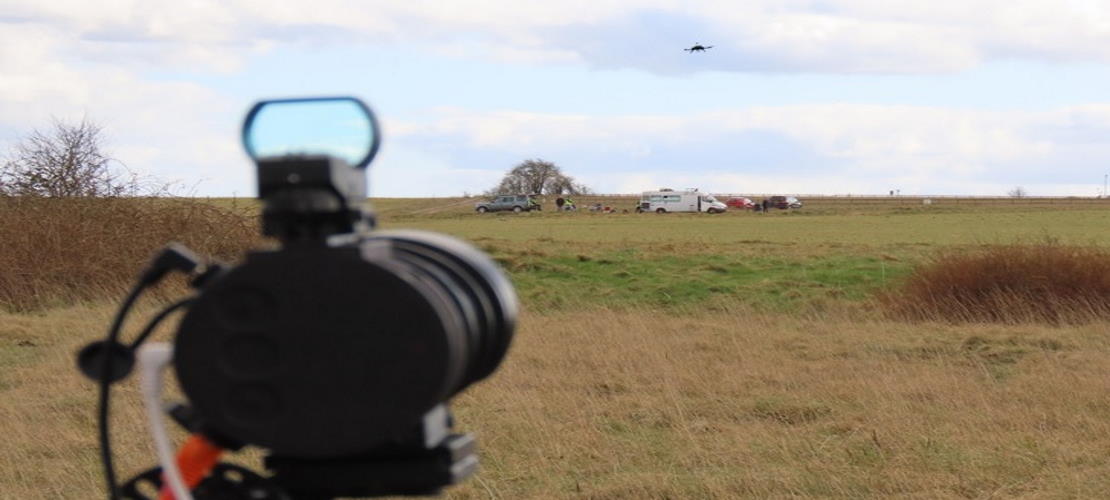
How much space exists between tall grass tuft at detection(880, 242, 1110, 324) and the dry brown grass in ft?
20.2

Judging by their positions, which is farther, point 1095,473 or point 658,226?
point 658,226

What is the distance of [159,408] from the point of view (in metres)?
1.35

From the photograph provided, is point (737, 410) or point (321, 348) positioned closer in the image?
point (321, 348)

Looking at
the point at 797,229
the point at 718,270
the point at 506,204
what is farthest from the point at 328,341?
the point at 506,204

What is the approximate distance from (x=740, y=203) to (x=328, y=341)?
100 m

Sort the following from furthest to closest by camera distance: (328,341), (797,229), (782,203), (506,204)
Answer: (782,203)
(506,204)
(797,229)
(328,341)

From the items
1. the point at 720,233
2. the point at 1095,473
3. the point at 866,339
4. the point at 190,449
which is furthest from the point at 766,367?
the point at 720,233

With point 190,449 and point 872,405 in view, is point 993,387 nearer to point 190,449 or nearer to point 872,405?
point 872,405

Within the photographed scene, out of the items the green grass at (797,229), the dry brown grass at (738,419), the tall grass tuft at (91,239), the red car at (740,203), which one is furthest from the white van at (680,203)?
the dry brown grass at (738,419)

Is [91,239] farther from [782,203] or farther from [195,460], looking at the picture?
[782,203]

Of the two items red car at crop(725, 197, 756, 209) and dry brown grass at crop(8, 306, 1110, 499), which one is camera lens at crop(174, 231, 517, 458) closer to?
dry brown grass at crop(8, 306, 1110, 499)

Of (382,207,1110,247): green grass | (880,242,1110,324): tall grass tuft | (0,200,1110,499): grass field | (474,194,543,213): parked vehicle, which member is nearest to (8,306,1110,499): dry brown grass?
(0,200,1110,499): grass field

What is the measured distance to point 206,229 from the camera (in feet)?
75.8

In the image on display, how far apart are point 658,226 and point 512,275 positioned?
37.3 m
